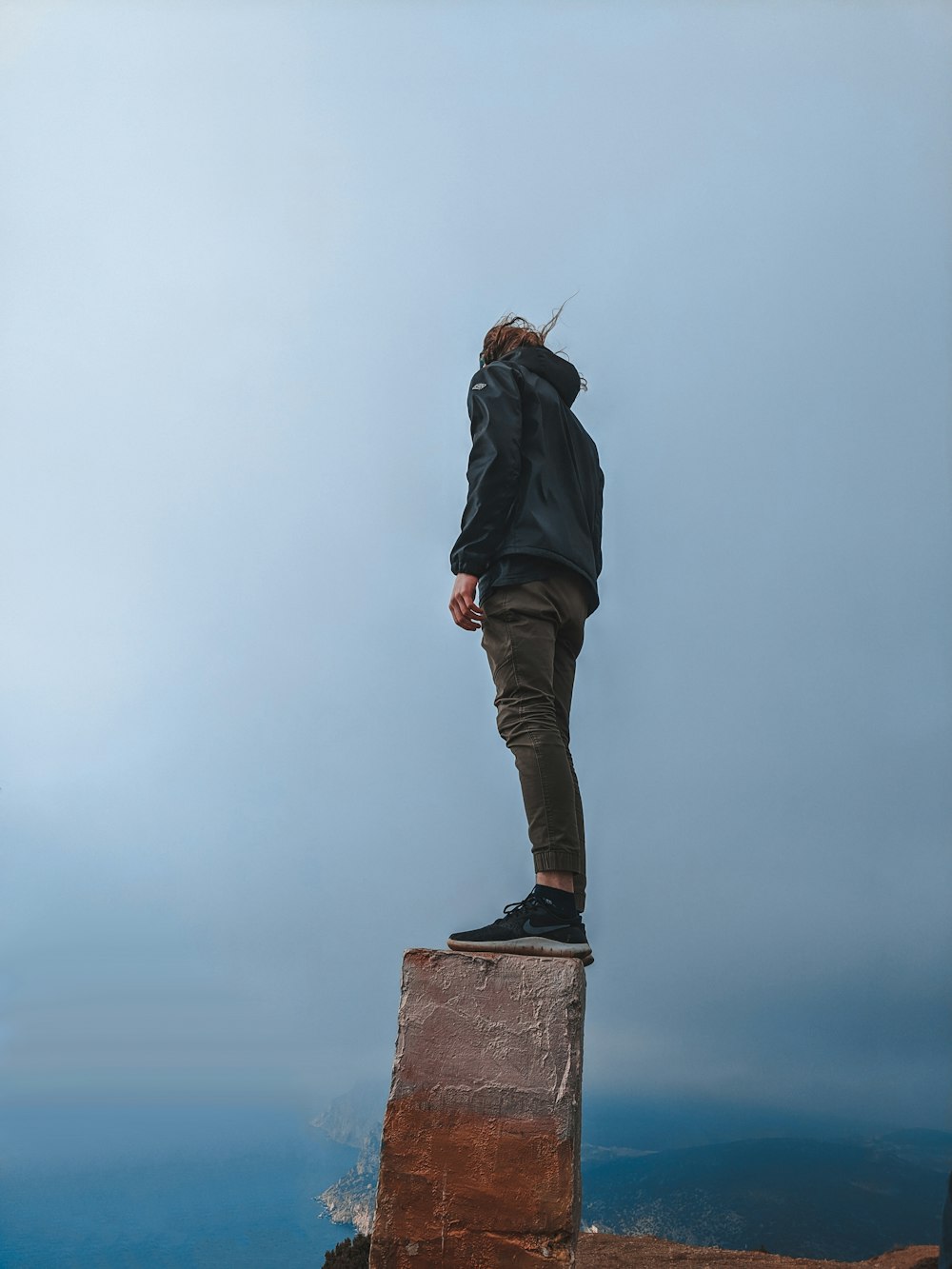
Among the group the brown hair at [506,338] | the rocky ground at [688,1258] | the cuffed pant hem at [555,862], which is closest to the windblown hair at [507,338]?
the brown hair at [506,338]

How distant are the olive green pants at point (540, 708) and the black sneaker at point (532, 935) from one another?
0.10 meters

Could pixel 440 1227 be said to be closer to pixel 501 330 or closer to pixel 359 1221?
pixel 501 330

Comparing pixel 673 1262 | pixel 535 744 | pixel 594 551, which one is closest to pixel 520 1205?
pixel 535 744

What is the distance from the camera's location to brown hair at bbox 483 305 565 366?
2.96 meters

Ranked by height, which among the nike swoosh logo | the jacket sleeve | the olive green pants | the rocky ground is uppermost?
the jacket sleeve

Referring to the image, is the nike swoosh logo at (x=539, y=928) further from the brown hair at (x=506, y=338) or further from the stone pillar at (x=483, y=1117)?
the brown hair at (x=506, y=338)

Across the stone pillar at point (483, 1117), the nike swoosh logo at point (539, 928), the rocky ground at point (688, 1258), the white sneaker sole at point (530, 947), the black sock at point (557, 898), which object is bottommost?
the rocky ground at point (688, 1258)

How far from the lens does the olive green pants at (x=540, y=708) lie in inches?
92.1

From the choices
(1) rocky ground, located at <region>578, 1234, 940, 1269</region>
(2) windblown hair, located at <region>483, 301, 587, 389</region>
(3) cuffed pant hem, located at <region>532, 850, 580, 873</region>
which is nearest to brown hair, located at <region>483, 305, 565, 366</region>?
(2) windblown hair, located at <region>483, 301, 587, 389</region>

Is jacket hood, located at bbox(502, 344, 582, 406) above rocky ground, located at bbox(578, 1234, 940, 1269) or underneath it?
above

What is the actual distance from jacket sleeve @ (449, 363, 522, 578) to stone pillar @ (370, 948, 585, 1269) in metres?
1.00

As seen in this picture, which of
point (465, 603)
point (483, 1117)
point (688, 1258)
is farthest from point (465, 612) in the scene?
point (688, 1258)

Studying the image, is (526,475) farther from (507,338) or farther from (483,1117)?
(483,1117)

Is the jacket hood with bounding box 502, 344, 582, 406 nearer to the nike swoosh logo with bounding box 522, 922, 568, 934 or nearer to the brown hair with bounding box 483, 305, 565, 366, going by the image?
the brown hair with bounding box 483, 305, 565, 366
